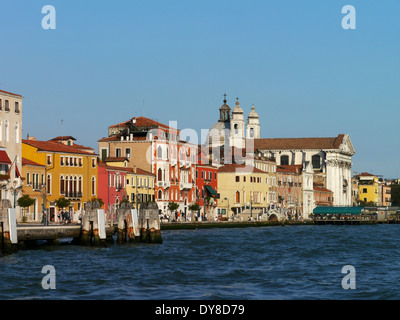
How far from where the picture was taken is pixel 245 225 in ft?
276

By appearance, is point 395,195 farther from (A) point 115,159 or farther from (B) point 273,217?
(A) point 115,159

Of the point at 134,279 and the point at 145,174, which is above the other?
the point at 145,174

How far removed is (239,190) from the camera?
331 feet

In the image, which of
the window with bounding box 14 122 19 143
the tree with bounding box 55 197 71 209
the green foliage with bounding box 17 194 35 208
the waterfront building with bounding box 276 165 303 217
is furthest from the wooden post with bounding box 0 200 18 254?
the waterfront building with bounding box 276 165 303 217

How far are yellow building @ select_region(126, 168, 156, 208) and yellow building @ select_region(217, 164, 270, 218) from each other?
19536 mm

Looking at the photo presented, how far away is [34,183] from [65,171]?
14.7 feet

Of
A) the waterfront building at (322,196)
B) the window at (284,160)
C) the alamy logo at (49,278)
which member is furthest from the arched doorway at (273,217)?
the alamy logo at (49,278)

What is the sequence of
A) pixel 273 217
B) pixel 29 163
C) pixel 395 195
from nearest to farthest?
pixel 29 163 → pixel 273 217 → pixel 395 195

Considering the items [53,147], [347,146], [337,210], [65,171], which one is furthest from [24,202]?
[347,146]

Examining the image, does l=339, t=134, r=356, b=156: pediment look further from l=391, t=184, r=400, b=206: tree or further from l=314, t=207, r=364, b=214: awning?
l=314, t=207, r=364, b=214: awning

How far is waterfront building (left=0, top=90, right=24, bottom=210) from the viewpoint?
182 feet

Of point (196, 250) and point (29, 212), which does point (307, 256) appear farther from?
point (29, 212)
